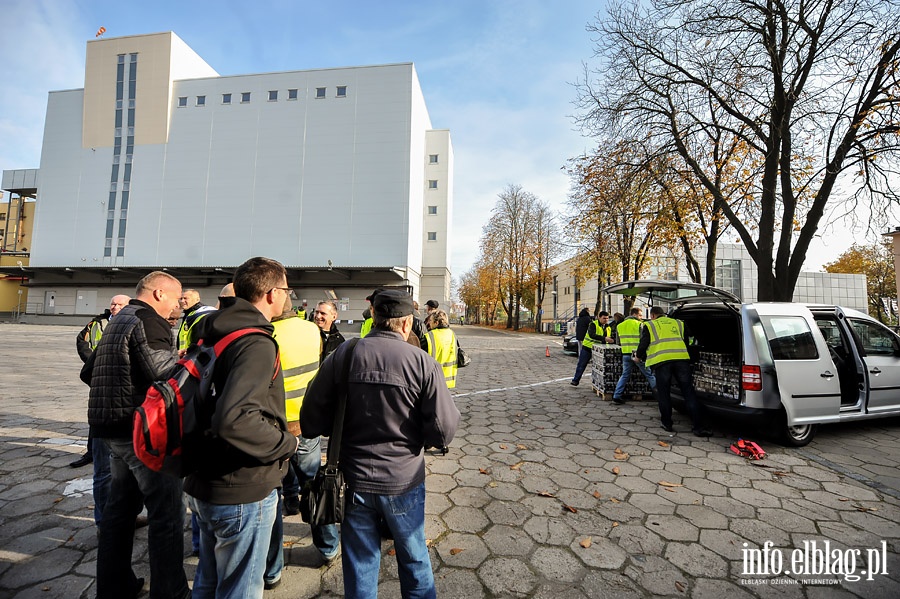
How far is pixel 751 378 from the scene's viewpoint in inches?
195

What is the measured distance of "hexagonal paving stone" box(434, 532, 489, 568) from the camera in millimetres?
2762

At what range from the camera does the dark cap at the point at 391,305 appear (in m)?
2.02

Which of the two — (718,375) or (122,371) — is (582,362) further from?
(122,371)

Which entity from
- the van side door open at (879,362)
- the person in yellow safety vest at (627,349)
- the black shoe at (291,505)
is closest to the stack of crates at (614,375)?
the person in yellow safety vest at (627,349)

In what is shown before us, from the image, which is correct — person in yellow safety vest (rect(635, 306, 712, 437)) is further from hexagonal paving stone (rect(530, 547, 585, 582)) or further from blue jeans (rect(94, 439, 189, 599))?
blue jeans (rect(94, 439, 189, 599))

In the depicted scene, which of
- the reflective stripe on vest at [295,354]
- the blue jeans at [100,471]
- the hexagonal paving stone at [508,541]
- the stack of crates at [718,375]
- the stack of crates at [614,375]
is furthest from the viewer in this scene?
the stack of crates at [614,375]

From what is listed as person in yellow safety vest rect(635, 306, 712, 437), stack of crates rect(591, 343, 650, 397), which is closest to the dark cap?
person in yellow safety vest rect(635, 306, 712, 437)

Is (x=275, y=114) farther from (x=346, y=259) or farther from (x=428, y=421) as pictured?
(x=428, y=421)

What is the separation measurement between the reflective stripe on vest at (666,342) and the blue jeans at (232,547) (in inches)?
219

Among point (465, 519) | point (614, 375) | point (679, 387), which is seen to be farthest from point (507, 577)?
point (614, 375)

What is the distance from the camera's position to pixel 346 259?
32.0m

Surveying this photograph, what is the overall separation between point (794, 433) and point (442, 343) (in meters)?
4.93

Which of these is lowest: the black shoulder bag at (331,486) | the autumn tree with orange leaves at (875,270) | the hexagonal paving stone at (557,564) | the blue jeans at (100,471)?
the hexagonal paving stone at (557,564)

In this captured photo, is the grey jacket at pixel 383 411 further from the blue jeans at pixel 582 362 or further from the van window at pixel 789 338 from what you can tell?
the blue jeans at pixel 582 362
